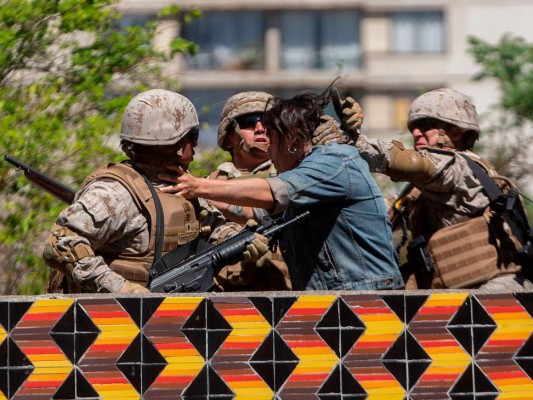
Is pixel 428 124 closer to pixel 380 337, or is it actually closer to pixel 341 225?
pixel 341 225

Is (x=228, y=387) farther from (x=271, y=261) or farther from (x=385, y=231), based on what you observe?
(x=271, y=261)

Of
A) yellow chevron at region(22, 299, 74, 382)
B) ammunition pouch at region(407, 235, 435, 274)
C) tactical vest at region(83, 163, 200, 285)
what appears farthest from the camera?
ammunition pouch at region(407, 235, 435, 274)

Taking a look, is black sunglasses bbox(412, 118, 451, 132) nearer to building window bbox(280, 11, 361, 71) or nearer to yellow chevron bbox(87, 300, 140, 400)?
yellow chevron bbox(87, 300, 140, 400)

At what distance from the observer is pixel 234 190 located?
694 cm

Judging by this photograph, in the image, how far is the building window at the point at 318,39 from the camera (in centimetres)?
4231

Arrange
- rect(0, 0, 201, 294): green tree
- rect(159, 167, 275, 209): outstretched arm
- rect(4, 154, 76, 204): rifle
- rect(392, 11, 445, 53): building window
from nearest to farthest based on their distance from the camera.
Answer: rect(159, 167, 275, 209): outstretched arm
rect(4, 154, 76, 204): rifle
rect(0, 0, 201, 294): green tree
rect(392, 11, 445, 53): building window

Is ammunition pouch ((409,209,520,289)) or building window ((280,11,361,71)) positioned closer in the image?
ammunition pouch ((409,209,520,289))

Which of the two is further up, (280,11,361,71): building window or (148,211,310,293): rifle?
(148,211,310,293): rifle

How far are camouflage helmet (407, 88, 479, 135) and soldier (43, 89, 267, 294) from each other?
1295mm

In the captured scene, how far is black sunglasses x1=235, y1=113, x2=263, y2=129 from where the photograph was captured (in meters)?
8.85

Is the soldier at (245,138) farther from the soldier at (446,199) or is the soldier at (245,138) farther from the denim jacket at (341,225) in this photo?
the denim jacket at (341,225)

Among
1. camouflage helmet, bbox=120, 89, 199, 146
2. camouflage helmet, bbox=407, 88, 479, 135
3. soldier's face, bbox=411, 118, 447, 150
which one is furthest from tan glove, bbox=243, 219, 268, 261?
camouflage helmet, bbox=407, 88, 479, 135

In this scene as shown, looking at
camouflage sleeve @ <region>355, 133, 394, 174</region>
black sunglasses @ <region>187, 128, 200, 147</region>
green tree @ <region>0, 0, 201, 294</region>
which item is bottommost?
green tree @ <region>0, 0, 201, 294</region>

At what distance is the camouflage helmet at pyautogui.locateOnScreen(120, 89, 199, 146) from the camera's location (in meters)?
7.52
